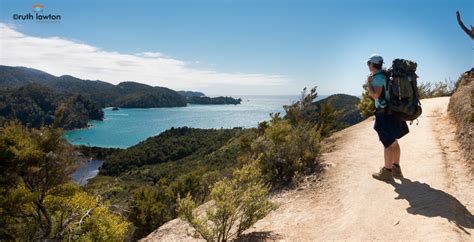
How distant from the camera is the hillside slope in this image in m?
3.85

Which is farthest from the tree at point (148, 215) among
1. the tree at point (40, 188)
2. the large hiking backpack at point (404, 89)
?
the large hiking backpack at point (404, 89)

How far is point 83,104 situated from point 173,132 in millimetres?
72164

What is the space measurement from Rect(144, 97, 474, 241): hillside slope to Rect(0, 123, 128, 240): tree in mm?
1653

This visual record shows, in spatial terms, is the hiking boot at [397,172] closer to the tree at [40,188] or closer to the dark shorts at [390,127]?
the dark shorts at [390,127]

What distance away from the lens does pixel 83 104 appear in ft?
578

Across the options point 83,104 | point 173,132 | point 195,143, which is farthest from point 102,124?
point 195,143

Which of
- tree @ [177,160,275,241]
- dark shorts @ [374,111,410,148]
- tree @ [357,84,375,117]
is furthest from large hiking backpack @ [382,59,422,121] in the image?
tree @ [357,84,375,117]

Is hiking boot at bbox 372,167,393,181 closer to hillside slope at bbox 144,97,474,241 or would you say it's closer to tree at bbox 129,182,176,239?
hillside slope at bbox 144,97,474,241

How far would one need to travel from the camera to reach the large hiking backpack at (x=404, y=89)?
490 cm

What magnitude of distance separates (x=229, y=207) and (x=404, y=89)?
315 cm

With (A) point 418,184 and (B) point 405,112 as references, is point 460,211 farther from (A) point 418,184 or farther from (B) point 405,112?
(B) point 405,112

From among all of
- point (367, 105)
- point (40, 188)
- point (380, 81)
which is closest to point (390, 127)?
point (380, 81)

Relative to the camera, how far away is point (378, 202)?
468cm

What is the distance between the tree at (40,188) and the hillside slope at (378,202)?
1653mm
